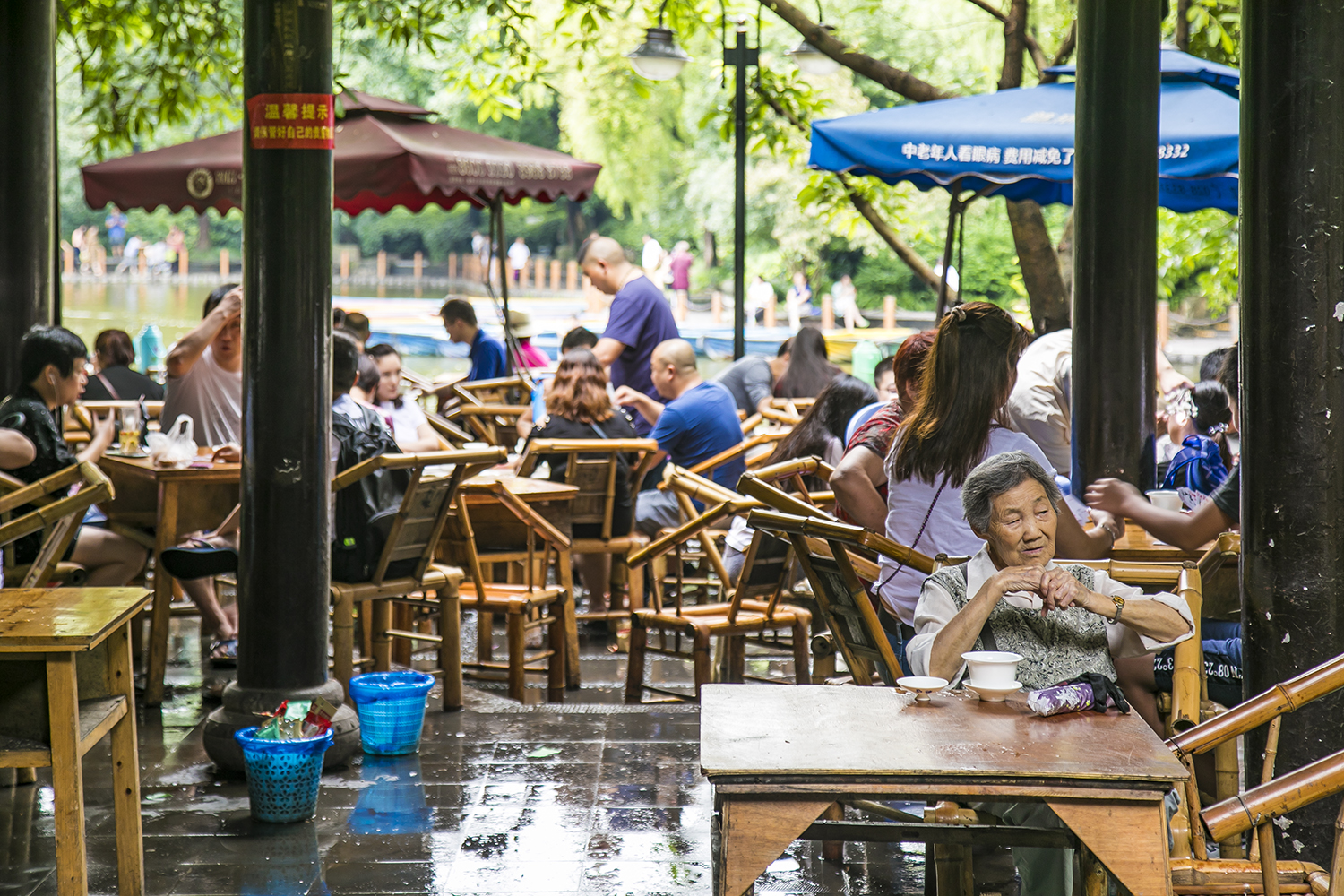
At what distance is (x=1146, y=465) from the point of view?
189 inches

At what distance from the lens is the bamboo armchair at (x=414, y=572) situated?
500 centimetres

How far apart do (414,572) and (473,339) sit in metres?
5.15

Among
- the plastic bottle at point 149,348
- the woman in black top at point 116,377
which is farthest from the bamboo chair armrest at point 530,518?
the plastic bottle at point 149,348

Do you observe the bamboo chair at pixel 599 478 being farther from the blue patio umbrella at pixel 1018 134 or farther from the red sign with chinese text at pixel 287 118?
the red sign with chinese text at pixel 287 118

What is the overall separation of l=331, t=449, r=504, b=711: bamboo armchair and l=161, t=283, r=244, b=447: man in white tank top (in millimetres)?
1368

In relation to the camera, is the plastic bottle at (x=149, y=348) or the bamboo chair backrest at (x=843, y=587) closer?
the bamboo chair backrest at (x=843, y=587)

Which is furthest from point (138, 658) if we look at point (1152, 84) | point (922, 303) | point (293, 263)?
point (922, 303)

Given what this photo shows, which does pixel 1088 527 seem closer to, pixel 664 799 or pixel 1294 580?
pixel 1294 580

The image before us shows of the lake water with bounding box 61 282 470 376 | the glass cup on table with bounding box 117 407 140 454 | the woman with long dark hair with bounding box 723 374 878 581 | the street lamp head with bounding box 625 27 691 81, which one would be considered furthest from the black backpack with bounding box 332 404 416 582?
the lake water with bounding box 61 282 470 376

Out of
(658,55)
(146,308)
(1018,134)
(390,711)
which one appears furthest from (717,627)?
(146,308)

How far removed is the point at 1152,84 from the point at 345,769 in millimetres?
3543

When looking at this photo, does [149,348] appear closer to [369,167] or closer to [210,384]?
[369,167]

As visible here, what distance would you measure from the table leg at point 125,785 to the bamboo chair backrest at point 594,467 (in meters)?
2.81

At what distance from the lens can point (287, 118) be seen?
171 inches
